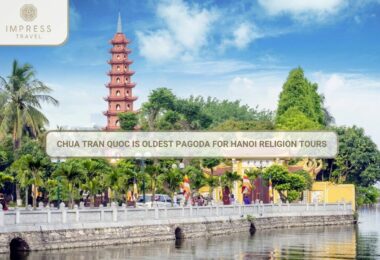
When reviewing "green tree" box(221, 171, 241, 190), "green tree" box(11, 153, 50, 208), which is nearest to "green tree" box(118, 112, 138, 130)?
"green tree" box(221, 171, 241, 190)

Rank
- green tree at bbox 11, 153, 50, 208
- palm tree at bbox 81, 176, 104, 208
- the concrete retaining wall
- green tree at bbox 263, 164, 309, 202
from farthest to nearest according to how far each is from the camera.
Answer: green tree at bbox 263, 164, 309, 202 < palm tree at bbox 81, 176, 104, 208 < green tree at bbox 11, 153, 50, 208 < the concrete retaining wall

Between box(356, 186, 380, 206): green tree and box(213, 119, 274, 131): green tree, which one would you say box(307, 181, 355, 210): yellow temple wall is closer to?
box(356, 186, 380, 206): green tree

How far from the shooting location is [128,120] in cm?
9656

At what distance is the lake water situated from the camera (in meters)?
37.7

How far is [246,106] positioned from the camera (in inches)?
5787

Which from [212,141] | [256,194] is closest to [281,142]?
[212,141]

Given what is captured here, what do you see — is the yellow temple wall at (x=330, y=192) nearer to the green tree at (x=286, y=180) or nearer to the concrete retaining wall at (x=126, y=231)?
the green tree at (x=286, y=180)

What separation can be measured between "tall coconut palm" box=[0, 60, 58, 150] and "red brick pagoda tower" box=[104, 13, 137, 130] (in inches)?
1439

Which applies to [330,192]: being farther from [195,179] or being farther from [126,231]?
[126,231]

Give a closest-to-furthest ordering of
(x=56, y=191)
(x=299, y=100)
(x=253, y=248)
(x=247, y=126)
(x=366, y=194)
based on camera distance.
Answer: (x=253, y=248), (x=56, y=191), (x=366, y=194), (x=247, y=126), (x=299, y=100)

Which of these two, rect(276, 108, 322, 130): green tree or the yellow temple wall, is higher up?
rect(276, 108, 322, 130): green tree

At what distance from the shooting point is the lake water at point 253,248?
1484 inches

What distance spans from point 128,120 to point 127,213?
54.6 metres

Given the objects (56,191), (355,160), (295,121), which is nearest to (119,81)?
(295,121)
